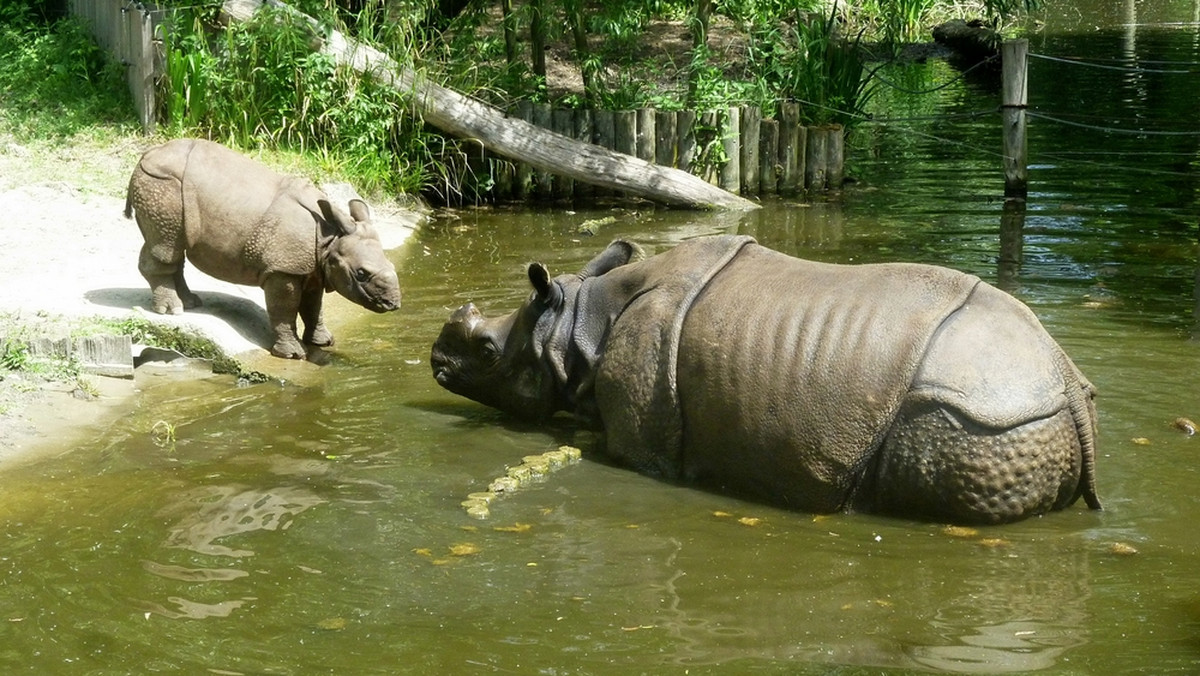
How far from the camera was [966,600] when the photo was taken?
5.07 meters

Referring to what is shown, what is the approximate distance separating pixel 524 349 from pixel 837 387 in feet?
6.46

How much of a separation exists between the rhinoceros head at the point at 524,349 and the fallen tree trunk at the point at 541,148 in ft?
20.5

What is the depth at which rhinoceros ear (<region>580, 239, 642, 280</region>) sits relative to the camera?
7016mm

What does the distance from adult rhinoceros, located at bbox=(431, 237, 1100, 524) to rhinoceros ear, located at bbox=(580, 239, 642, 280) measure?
307 millimetres

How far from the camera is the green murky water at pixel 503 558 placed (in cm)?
464

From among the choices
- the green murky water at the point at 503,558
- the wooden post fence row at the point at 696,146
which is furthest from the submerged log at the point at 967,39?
the green murky water at the point at 503,558

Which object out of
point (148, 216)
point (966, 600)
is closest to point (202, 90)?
point (148, 216)

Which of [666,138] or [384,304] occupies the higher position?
[666,138]

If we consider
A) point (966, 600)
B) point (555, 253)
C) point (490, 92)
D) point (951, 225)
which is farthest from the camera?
point (490, 92)

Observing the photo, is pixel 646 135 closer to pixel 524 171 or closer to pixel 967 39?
pixel 524 171

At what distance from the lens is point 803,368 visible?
5.80 metres

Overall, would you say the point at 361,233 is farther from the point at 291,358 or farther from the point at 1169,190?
the point at 1169,190

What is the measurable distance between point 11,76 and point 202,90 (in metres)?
3.13

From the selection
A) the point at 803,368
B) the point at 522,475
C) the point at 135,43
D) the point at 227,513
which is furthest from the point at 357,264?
the point at 135,43
